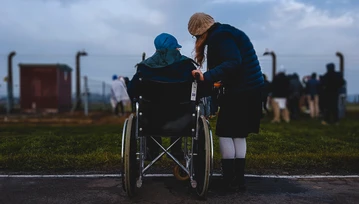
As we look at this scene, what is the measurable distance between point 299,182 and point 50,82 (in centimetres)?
1823

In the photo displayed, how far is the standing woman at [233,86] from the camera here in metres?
4.18

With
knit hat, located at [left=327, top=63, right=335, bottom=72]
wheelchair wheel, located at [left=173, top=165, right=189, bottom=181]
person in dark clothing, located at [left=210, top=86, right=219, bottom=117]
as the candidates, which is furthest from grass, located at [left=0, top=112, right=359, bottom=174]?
knit hat, located at [left=327, top=63, right=335, bottom=72]

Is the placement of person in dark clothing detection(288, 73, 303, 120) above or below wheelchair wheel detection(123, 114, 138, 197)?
above

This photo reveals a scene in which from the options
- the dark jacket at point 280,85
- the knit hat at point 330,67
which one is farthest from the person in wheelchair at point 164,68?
the dark jacket at point 280,85

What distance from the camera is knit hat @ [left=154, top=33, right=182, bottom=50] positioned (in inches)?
167

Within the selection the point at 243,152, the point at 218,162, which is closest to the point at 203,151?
the point at 243,152

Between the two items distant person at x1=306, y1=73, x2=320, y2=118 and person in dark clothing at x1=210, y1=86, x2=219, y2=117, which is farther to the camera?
distant person at x1=306, y1=73, x2=320, y2=118

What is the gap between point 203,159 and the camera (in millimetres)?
4023

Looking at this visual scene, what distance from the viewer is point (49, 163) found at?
5.64 metres

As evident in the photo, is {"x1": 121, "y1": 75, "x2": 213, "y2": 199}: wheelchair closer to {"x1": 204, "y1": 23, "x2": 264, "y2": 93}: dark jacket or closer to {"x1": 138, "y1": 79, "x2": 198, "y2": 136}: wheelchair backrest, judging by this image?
{"x1": 138, "y1": 79, "x2": 198, "y2": 136}: wheelchair backrest

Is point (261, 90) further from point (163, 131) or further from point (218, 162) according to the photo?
point (218, 162)

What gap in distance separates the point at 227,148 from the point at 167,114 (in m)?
0.77

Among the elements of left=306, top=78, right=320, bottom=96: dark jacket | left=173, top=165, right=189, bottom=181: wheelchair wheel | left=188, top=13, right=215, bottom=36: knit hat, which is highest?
left=188, top=13, right=215, bottom=36: knit hat

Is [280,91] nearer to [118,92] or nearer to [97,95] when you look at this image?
[118,92]
